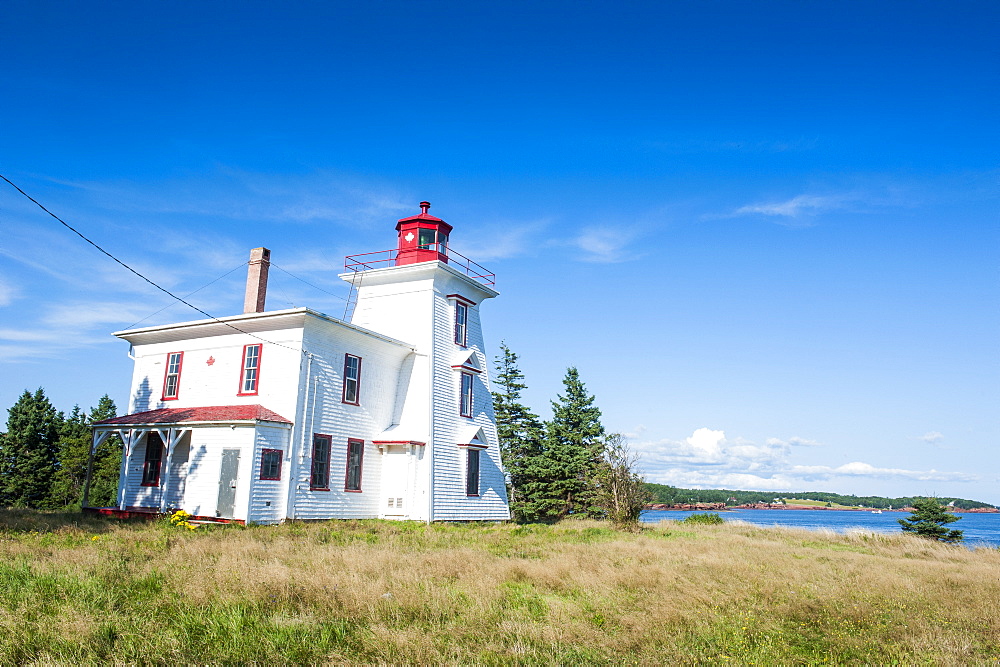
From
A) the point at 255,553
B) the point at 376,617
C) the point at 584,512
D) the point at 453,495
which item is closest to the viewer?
the point at 376,617

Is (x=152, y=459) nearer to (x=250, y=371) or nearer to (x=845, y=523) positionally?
(x=250, y=371)

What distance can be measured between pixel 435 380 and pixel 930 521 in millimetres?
27104

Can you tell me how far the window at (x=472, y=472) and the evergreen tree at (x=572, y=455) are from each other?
933cm

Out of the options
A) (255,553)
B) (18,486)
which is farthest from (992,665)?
(18,486)

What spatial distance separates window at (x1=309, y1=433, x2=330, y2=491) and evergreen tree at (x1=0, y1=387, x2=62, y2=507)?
32.9 meters

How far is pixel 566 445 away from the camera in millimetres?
38750

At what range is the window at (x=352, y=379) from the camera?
24.4 meters

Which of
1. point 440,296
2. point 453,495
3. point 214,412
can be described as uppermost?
point 440,296

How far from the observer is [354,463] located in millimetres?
24438

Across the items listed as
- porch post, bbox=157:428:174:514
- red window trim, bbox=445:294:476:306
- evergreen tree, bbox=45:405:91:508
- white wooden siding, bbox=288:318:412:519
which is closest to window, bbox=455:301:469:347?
red window trim, bbox=445:294:476:306

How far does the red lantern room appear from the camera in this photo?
93.9ft

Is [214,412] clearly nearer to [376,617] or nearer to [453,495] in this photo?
[453,495]

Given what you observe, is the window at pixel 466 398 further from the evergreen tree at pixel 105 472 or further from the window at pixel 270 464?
the evergreen tree at pixel 105 472

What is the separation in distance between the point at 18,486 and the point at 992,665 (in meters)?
55.6
